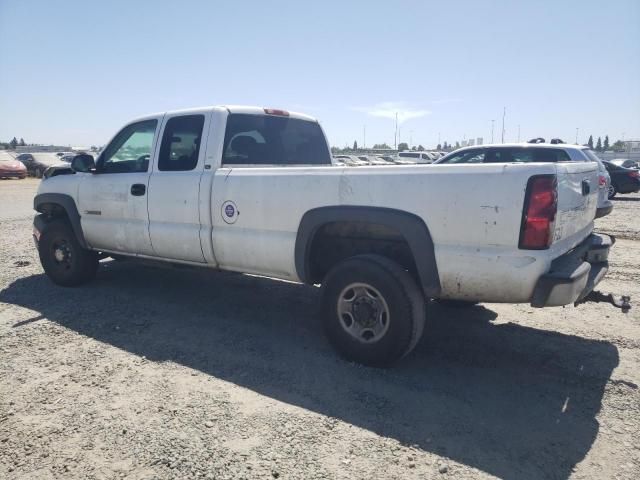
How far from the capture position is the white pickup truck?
9.97ft

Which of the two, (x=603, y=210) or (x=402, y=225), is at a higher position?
(x=402, y=225)

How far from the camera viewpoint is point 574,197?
3316 millimetres

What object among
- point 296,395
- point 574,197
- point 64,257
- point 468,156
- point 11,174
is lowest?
point 296,395

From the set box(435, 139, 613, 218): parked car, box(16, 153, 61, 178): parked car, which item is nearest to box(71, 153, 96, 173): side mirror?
box(435, 139, 613, 218): parked car

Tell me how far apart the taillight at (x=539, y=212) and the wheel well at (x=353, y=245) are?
95cm

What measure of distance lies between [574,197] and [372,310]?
5.47 feet

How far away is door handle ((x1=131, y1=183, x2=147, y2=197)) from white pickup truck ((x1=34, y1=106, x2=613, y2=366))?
2cm

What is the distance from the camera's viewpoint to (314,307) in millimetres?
5219

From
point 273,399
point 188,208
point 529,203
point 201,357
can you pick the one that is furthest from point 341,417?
point 188,208

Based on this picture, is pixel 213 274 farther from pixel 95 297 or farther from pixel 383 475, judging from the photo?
pixel 383 475

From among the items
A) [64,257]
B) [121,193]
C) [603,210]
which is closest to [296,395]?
[121,193]

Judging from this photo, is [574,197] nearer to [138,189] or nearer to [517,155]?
[138,189]

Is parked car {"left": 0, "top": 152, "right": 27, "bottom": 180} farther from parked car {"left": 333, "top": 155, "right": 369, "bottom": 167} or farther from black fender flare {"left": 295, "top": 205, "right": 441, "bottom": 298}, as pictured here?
black fender flare {"left": 295, "top": 205, "right": 441, "bottom": 298}

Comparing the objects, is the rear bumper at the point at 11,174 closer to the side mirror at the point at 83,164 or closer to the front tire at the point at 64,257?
the front tire at the point at 64,257
